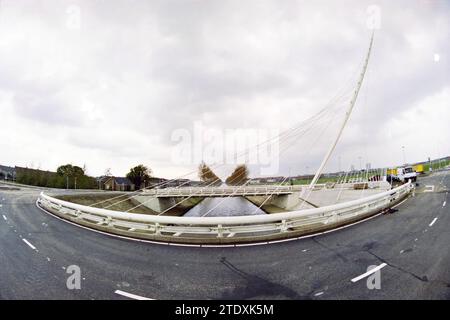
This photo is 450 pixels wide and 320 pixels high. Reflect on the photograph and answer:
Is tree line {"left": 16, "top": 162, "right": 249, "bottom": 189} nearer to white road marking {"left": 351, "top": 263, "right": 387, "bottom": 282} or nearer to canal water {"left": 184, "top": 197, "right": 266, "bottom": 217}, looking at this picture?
canal water {"left": 184, "top": 197, "right": 266, "bottom": 217}

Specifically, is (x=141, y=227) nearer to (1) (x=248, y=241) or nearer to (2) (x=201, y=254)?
(2) (x=201, y=254)

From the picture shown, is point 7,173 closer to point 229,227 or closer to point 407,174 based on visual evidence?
→ point 229,227

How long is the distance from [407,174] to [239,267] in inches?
1896

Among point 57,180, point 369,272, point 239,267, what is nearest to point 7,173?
point 57,180

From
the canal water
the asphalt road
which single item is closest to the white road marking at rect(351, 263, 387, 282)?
the asphalt road

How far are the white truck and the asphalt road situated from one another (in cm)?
3751

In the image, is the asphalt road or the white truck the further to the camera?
the white truck

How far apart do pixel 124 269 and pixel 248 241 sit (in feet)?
14.9

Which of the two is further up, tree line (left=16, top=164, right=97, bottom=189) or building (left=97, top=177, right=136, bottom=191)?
tree line (left=16, top=164, right=97, bottom=189)

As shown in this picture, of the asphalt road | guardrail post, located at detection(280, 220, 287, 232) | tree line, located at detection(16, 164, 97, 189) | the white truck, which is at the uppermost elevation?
the white truck

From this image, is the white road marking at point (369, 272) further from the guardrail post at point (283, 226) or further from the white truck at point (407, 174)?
the white truck at point (407, 174)

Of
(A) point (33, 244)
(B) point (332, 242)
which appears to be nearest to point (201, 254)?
(B) point (332, 242)

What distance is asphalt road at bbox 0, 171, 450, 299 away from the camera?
4.78 metres

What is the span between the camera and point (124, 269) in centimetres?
614
